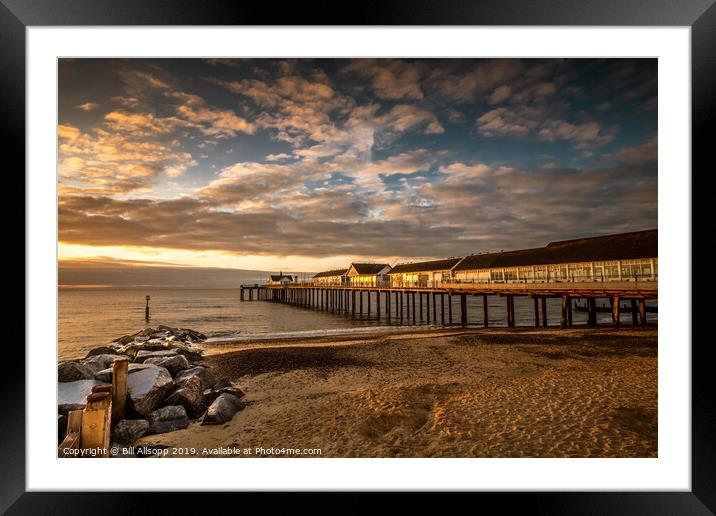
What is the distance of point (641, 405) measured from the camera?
5.25 meters

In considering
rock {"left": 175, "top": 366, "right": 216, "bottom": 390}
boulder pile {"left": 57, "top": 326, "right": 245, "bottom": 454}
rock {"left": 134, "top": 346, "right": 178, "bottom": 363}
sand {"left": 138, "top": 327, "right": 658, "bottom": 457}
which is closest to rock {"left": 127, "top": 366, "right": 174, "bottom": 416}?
boulder pile {"left": 57, "top": 326, "right": 245, "bottom": 454}

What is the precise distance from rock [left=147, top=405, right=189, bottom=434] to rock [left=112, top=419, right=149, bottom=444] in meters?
0.17

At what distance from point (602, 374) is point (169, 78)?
33.8 feet

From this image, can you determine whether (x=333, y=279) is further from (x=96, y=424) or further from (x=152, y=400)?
(x=96, y=424)

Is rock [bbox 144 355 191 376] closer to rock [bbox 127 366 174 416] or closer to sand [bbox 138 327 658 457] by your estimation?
sand [bbox 138 327 658 457]

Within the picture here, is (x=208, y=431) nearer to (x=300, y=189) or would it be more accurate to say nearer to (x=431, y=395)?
(x=431, y=395)

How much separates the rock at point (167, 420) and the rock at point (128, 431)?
0.55 ft

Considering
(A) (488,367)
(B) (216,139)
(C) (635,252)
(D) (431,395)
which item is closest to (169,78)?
(B) (216,139)

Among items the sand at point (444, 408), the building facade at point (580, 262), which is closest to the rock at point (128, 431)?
the sand at point (444, 408)

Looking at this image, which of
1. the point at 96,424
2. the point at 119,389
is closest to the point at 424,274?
the point at 119,389

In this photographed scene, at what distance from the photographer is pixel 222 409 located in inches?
219

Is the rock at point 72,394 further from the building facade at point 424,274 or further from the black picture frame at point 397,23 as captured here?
the building facade at point 424,274

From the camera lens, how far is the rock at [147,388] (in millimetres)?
5137

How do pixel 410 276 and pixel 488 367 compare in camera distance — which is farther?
pixel 410 276
